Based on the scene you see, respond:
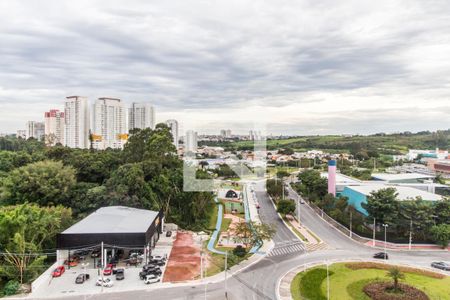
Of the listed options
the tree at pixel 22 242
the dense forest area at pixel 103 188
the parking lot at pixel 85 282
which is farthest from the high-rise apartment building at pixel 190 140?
the tree at pixel 22 242

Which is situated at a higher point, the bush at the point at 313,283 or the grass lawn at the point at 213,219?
the bush at the point at 313,283

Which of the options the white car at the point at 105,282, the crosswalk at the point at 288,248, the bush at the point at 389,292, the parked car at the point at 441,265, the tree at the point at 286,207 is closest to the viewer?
the bush at the point at 389,292

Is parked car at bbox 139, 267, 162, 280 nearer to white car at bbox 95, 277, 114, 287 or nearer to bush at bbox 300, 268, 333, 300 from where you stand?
white car at bbox 95, 277, 114, 287

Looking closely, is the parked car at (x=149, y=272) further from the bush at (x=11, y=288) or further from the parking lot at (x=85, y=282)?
the bush at (x=11, y=288)

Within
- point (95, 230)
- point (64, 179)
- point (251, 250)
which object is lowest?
point (251, 250)

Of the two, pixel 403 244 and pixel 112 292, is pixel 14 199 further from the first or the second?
pixel 403 244

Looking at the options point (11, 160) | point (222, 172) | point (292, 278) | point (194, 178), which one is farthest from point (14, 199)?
point (222, 172)
